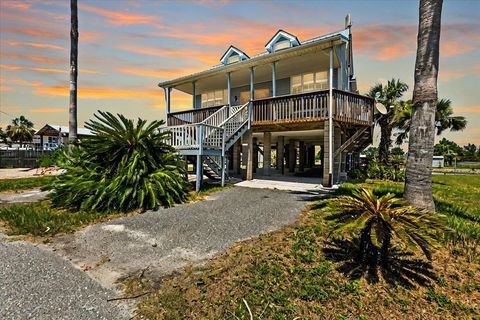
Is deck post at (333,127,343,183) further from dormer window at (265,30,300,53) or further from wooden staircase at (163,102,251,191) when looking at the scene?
dormer window at (265,30,300,53)

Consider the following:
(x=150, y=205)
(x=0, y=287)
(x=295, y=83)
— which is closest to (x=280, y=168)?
(x=295, y=83)

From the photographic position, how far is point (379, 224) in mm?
2887

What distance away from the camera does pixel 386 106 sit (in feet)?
54.7

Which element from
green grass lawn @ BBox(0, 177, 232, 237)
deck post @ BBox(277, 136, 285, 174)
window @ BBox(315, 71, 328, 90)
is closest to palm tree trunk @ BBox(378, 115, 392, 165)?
window @ BBox(315, 71, 328, 90)

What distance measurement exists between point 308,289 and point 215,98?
16453mm

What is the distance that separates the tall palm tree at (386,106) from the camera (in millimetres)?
15469

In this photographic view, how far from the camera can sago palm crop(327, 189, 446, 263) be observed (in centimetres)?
267

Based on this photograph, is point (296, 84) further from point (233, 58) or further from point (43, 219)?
point (43, 219)

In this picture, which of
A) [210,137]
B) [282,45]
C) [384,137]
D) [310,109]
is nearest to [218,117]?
[210,137]

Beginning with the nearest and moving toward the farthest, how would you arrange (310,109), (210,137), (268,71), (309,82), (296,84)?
(210,137), (310,109), (309,82), (268,71), (296,84)

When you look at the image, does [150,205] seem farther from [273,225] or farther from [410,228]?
[410,228]

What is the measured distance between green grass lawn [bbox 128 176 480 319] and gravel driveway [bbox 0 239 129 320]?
352 millimetres

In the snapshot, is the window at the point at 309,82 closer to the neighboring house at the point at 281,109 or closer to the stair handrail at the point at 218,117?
the neighboring house at the point at 281,109

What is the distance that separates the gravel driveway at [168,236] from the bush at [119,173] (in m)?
0.69
